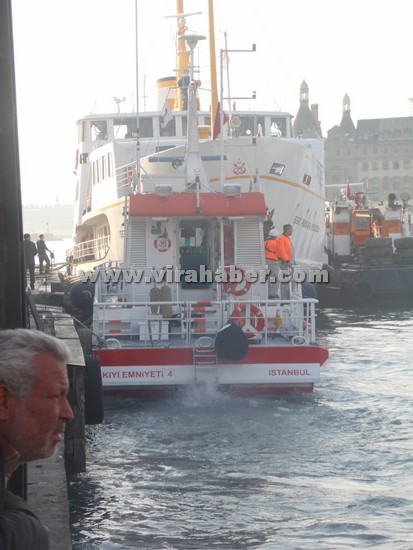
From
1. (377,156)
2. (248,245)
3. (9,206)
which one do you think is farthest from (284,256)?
(377,156)

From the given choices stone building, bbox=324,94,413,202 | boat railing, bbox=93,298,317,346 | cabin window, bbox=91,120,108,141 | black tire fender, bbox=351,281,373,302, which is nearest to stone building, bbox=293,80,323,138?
stone building, bbox=324,94,413,202

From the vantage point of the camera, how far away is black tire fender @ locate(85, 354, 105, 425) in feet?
35.5

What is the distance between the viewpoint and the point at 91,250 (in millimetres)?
31250

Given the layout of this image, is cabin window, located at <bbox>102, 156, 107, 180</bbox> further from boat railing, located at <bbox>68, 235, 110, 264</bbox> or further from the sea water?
the sea water

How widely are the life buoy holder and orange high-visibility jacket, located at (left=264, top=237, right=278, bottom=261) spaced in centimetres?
171

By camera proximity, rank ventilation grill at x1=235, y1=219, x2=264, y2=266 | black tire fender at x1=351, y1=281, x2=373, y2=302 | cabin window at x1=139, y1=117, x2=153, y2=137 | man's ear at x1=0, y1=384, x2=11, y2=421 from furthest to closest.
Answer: black tire fender at x1=351, y1=281, x2=373, y2=302 < cabin window at x1=139, y1=117, x2=153, y2=137 < ventilation grill at x1=235, y1=219, x2=264, y2=266 < man's ear at x1=0, y1=384, x2=11, y2=421

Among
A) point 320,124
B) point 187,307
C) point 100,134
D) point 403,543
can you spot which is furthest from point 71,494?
point 320,124

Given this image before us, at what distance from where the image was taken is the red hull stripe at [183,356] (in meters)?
13.9

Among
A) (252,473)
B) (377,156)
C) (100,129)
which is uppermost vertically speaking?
(377,156)

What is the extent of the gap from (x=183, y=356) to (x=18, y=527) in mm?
11476

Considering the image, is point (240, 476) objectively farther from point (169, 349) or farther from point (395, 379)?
point (395, 379)

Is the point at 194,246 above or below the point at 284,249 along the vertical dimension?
above

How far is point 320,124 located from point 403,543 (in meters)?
158

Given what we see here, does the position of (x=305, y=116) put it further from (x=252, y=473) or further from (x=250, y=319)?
(x=252, y=473)
